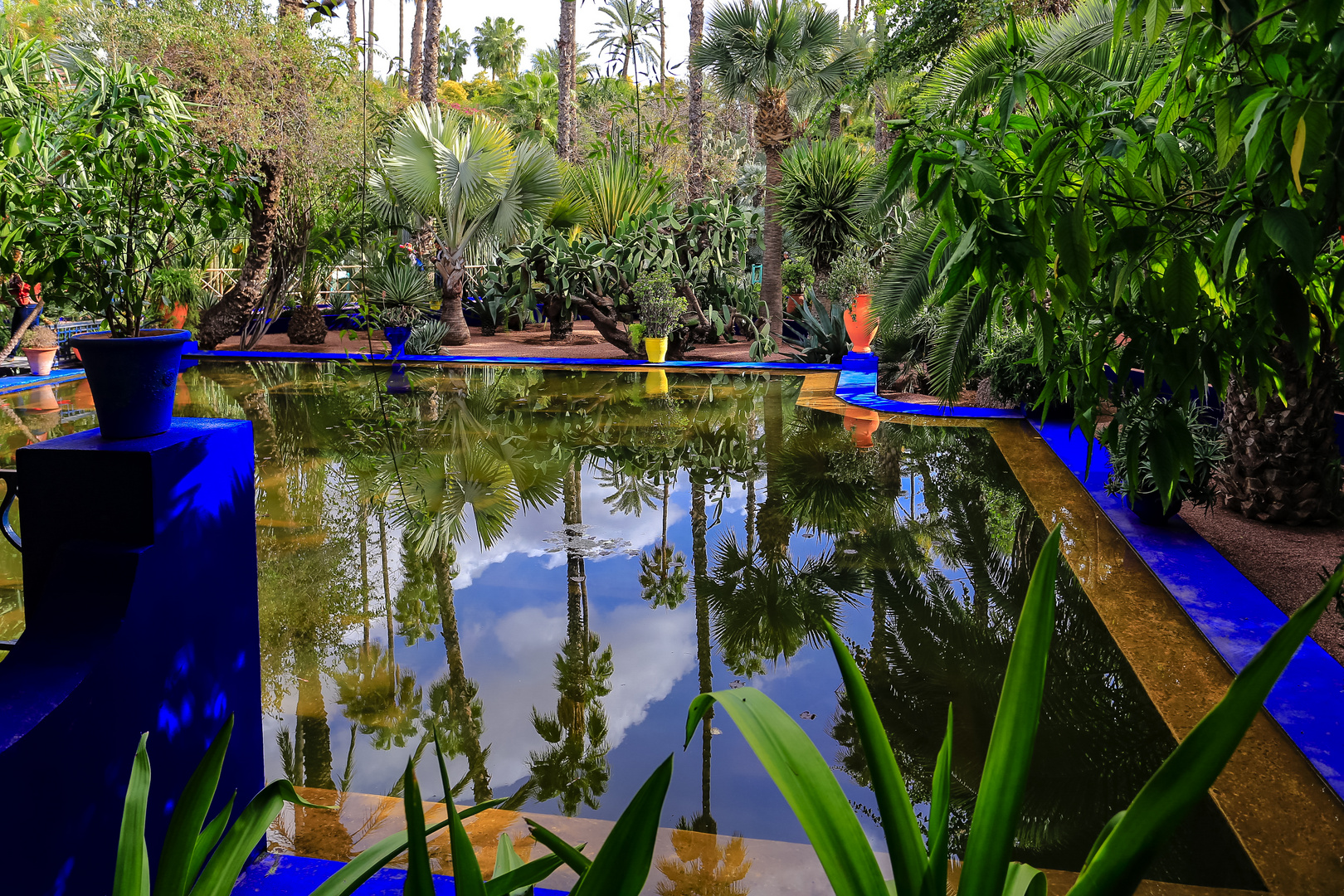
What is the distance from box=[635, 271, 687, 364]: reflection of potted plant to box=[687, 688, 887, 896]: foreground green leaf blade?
13806 millimetres

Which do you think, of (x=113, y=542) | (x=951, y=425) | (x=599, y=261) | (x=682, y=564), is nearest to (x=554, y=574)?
(x=682, y=564)

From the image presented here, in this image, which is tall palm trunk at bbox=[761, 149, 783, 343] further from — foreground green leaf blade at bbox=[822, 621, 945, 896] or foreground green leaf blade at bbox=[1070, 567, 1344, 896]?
foreground green leaf blade at bbox=[1070, 567, 1344, 896]

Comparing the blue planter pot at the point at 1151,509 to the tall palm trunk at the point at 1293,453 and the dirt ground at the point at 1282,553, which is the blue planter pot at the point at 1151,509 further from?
the tall palm trunk at the point at 1293,453

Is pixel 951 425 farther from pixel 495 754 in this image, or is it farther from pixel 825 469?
pixel 495 754

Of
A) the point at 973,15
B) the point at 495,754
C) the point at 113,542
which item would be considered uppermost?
the point at 973,15

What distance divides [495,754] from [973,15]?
1146 cm

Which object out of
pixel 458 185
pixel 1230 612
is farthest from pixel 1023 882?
pixel 458 185

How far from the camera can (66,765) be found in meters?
2.00

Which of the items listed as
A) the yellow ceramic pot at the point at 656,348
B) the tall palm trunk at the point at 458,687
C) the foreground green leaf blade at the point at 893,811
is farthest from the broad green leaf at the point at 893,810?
the yellow ceramic pot at the point at 656,348

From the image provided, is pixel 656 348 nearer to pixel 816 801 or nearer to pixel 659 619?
pixel 659 619

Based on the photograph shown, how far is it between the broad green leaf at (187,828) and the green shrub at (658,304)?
13.4 meters

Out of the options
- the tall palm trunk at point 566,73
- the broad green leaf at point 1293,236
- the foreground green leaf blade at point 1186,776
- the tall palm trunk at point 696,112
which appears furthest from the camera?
the tall palm trunk at point 566,73

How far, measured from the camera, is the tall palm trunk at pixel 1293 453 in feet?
19.1

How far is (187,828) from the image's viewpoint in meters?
1.60
